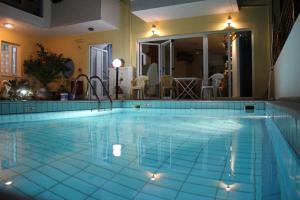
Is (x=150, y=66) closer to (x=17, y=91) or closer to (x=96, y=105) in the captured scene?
Answer: (x=96, y=105)

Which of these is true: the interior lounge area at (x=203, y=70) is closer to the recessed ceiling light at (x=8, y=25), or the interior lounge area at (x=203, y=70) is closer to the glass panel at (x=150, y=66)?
the glass panel at (x=150, y=66)

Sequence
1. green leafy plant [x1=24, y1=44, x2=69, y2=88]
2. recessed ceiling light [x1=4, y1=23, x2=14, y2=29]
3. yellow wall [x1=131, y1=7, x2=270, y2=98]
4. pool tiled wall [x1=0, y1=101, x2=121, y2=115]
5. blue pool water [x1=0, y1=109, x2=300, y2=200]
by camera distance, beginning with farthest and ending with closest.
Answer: green leafy plant [x1=24, y1=44, x2=69, y2=88], recessed ceiling light [x1=4, y1=23, x2=14, y2=29], yellow wall [x1=131, y1=7, x2=270, y2=98], pool tiled wall [x1=0, y1=101, x2=121, y2=115], blue pool water [x1=0, y1=109, x2=300, y2=200]

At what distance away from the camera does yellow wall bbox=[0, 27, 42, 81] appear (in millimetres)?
8938

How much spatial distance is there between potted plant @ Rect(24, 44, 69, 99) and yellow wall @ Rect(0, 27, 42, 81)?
0.26 metres

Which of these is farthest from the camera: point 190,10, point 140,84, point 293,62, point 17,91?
point 140,84

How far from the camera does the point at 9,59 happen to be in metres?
9.27

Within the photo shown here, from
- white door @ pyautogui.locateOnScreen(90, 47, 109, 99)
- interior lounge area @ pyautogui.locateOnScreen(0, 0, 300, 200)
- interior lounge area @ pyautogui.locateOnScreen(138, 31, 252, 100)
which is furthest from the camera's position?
white door @ pyautogui.locateOnScreen(90, 47, 109, 99)

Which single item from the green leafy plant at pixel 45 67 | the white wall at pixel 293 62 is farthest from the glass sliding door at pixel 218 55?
the green leafy plant at pixel 45 67

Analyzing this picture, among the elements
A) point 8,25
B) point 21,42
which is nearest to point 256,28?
point 8,25

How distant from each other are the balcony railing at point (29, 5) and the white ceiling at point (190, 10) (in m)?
3.59

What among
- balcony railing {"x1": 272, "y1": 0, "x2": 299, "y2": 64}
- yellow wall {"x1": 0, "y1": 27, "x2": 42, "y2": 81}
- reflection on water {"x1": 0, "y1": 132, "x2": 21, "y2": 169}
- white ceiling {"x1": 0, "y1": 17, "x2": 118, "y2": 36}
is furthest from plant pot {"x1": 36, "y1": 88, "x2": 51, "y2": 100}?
balcony railing {"x1": 272, "y1": 0, "x2": 299, "y2": 64}

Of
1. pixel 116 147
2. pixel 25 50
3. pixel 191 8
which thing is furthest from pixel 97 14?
pixel 116 147

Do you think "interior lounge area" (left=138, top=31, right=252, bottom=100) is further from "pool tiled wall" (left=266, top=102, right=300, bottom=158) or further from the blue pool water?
"pool tiled wall" (left=266, top=102, right=300, bottom=158)

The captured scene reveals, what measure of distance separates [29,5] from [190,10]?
543cm
